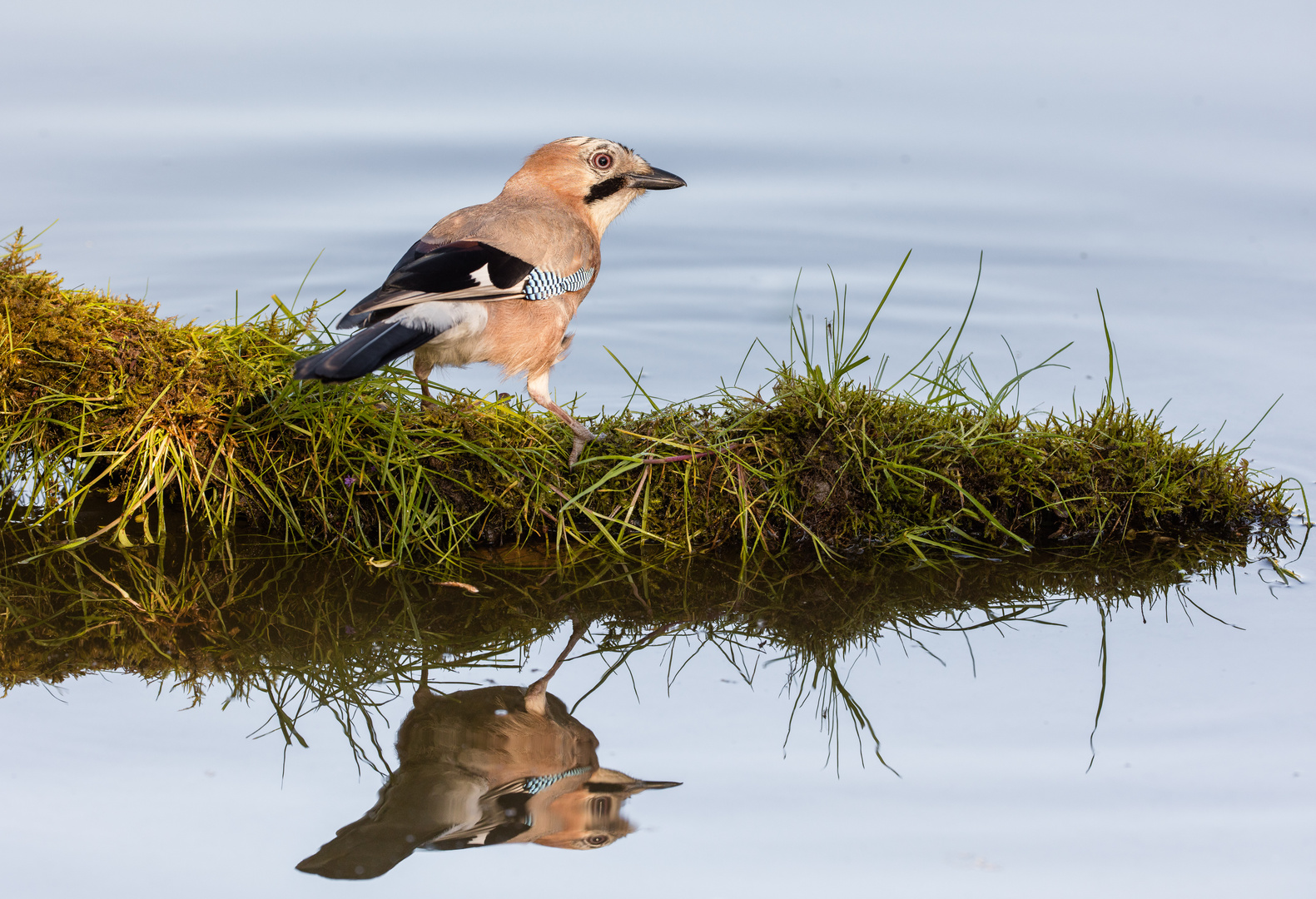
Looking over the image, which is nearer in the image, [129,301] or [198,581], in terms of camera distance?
[198,581]

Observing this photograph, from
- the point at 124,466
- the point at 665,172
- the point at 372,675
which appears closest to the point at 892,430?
the point at 665,172

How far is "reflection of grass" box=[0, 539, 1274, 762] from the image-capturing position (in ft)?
13.9

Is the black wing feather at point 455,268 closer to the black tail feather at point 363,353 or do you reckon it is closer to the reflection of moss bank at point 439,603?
the black tail feather at point 363,353

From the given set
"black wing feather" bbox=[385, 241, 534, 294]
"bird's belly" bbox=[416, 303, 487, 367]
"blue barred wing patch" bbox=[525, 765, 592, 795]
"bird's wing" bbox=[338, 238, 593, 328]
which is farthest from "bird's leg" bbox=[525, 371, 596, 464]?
"blue barred wing patch" bbox=[525, 765, 592, 795]

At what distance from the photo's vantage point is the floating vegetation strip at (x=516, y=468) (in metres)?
4.98

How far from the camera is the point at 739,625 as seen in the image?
4523 mm

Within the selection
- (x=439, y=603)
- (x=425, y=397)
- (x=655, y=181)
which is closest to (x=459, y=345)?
(x=425, y=397)

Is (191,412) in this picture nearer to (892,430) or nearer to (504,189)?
(504,189)

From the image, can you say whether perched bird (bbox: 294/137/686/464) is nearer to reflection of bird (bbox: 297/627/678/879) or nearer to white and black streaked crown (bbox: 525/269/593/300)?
white and black streaked crown (bbox: 525/269/593/300)

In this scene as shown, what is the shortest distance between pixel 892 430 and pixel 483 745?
7.11 ft

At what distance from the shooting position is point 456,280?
499cm

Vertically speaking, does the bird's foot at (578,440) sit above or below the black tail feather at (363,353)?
below

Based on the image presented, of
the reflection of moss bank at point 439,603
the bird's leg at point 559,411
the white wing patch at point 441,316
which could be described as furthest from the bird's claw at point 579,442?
the white wing patch at point 441,316

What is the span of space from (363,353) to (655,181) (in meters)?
2.16
